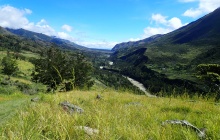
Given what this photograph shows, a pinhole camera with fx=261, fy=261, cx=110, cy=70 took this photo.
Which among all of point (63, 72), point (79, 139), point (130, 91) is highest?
point (79, 139)

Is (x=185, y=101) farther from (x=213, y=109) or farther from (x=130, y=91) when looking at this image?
(x=130, y=91)

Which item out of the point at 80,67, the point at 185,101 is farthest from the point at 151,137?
the point at 80,67

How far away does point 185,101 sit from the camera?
11125mm

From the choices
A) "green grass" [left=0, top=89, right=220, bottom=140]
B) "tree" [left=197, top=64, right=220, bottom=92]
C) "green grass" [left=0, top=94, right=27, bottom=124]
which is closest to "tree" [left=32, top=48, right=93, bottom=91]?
"tree" [left=197, top=64, right=220, bottom=92]

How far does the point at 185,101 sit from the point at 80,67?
6484 centimetres

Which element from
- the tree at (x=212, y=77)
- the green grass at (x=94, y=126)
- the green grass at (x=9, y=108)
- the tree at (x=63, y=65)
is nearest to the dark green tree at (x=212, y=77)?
the tree at (x=212, y=77)

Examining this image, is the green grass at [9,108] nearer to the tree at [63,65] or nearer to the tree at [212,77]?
the tree at [212,77]

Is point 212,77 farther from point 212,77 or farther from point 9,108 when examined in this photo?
point 9,108

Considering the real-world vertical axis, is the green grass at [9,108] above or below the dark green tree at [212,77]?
below

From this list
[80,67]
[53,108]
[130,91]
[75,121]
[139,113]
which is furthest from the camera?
[80,67]

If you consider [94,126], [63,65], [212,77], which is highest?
[212,77]

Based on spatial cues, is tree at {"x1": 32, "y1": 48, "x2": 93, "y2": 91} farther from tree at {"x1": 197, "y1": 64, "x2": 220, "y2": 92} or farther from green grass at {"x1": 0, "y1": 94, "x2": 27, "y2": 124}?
green grass at {"x1": 0, "y1": 94, "x2": 27, "y2": 124}

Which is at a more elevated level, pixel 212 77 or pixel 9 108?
pixel 212 77

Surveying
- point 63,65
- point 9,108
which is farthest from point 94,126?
point 63,65
